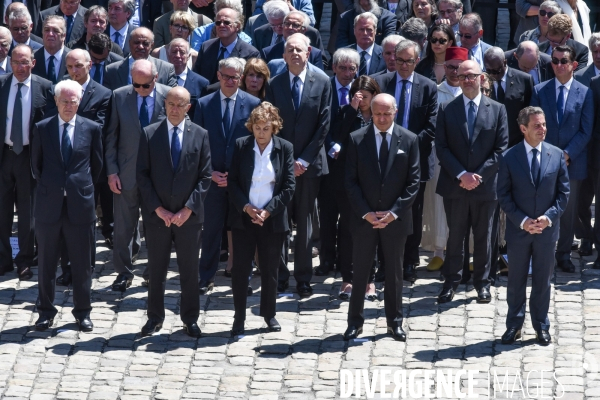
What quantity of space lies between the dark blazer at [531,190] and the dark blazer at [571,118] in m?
1.67

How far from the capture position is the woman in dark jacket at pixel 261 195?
37.5 ft

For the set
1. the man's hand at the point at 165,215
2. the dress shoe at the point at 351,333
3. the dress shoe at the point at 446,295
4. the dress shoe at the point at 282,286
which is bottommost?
the dress shoe at the point at 282,286

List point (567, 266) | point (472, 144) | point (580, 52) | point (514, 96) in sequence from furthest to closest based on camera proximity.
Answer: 1. point (580, 52)
2. point (567, 266)
3. point (514, 96)
4. point (472, 144)

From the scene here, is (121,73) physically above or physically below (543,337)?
above

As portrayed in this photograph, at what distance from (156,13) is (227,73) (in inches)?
Result: 173

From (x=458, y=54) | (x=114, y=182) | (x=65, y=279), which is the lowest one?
(x=65, y=279)

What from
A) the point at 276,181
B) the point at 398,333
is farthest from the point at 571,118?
the point at 276,181

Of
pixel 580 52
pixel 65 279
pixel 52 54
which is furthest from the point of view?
pixel 580 52

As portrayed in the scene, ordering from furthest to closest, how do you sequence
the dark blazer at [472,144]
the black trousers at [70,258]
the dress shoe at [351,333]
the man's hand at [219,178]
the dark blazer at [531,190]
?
the man's hand at [219,178] → the dark blazer at [472,144] → the black trousers at [70,258] → the dress shoe at [351,333] → the dark blazer at [531,190]

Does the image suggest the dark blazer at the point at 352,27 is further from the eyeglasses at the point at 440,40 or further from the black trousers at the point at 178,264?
the black trousers at the point at 178,264

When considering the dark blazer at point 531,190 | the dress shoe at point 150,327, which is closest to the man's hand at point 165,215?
the dress shoe at point 150,327

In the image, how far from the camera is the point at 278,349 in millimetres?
11336

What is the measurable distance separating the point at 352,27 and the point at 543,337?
5.29 metres

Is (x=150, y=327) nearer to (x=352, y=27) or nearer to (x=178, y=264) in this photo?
(x=178, y=264)
